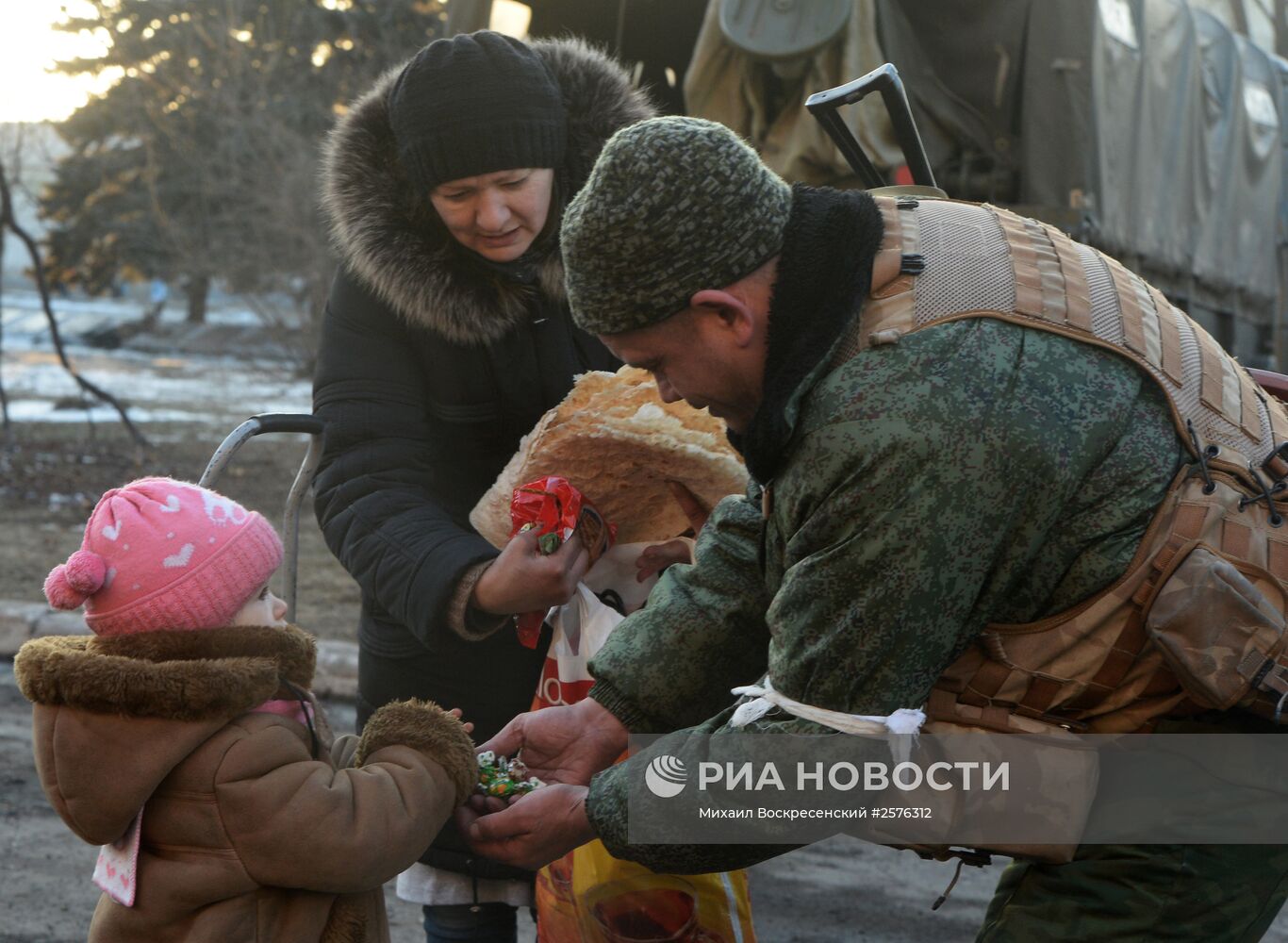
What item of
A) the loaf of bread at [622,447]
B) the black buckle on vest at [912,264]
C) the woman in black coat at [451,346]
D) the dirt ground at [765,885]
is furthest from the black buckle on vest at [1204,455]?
the dirt ground at [765,885]

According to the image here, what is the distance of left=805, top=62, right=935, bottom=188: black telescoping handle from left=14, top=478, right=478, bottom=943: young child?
1137 mm

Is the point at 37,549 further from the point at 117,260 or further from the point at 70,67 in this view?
the point at 117,260

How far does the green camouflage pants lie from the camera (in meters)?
1.88

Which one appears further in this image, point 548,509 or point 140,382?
point 140,382

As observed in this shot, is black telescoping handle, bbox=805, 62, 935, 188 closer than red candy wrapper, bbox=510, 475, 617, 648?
Yes

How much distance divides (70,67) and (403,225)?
2226cm

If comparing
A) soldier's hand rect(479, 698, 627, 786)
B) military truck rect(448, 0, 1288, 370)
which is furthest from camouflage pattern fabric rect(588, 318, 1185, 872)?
military truck rect(448, 0, 1288, 370)

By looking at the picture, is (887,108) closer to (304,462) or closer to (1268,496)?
(1268,496)

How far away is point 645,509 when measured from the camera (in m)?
2.86

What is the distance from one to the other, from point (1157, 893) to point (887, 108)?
4.42ft

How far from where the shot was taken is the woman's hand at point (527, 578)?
2.64 metres

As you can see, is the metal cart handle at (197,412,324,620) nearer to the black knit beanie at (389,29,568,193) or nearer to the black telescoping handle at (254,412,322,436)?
the black telescoping handle at (254,412,322,436)

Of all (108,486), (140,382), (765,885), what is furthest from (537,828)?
(140,382)

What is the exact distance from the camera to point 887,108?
2520 millimetres
